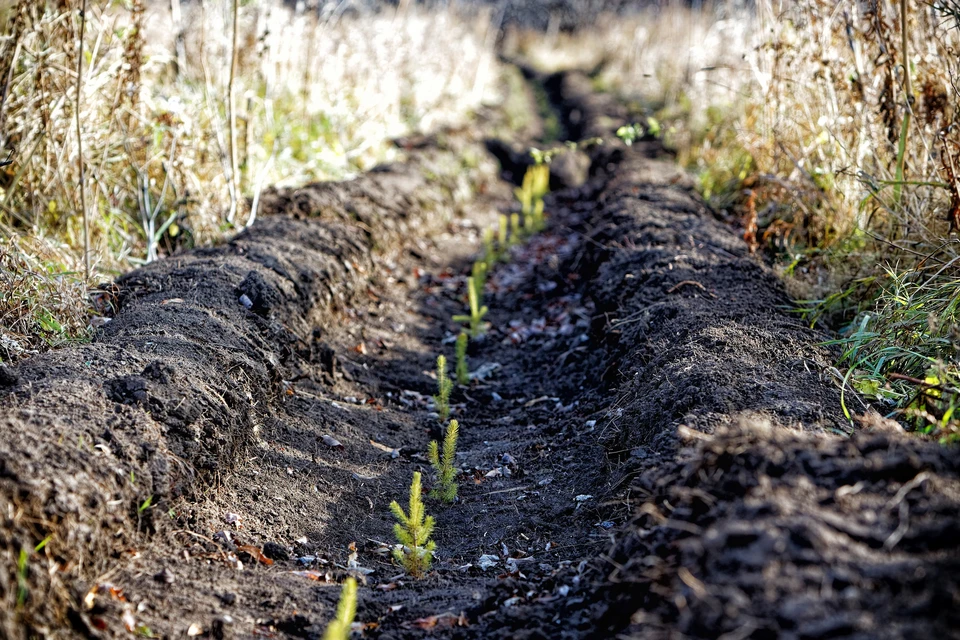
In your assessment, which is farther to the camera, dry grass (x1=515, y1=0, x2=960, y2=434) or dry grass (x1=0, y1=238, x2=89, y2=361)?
dry grass (x1=515, y1=0, x2=960, y2=434)

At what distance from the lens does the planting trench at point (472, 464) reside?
5.42 ft

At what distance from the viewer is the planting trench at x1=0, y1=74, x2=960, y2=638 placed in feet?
5.42

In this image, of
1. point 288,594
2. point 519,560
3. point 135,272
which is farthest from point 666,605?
point 135,272

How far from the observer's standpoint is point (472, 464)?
343 cm

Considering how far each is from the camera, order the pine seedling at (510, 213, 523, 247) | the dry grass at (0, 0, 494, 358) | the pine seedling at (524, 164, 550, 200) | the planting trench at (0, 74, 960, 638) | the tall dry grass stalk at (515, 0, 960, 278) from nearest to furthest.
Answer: the planting trench at (0, 74, 960, 638)
the tall dry grass stalk at (515, 0, 960, 278)
the dry grass at (0, 0, 494, 358)
the pine seedling at (510, 213, 523, 247)
the pine seedling at (524, 164, 550, 200)

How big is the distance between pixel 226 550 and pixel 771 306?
2.77 meters

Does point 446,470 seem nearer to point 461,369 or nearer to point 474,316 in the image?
point 461,369

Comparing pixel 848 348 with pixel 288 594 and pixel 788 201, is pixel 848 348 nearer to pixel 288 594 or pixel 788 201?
pixel 788 201

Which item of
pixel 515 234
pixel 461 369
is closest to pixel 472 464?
pixel 461 369

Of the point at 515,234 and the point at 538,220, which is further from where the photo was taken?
the point at 538,220

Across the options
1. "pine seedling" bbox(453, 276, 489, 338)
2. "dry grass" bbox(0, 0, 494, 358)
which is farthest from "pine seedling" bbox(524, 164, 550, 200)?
"pine seedling" bbox(453, 276, 489, 338)

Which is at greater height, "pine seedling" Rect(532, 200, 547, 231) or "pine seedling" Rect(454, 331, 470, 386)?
"pine seedling" Rect(532, 200, 547, 231)

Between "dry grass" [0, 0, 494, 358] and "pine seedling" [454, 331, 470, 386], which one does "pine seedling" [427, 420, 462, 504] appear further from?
"dry grass" [0, 0, 494, 358]

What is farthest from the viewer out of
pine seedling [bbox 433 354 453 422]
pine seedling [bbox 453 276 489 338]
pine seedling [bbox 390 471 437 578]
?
pine seedling [bbox 453 276 489 338]
